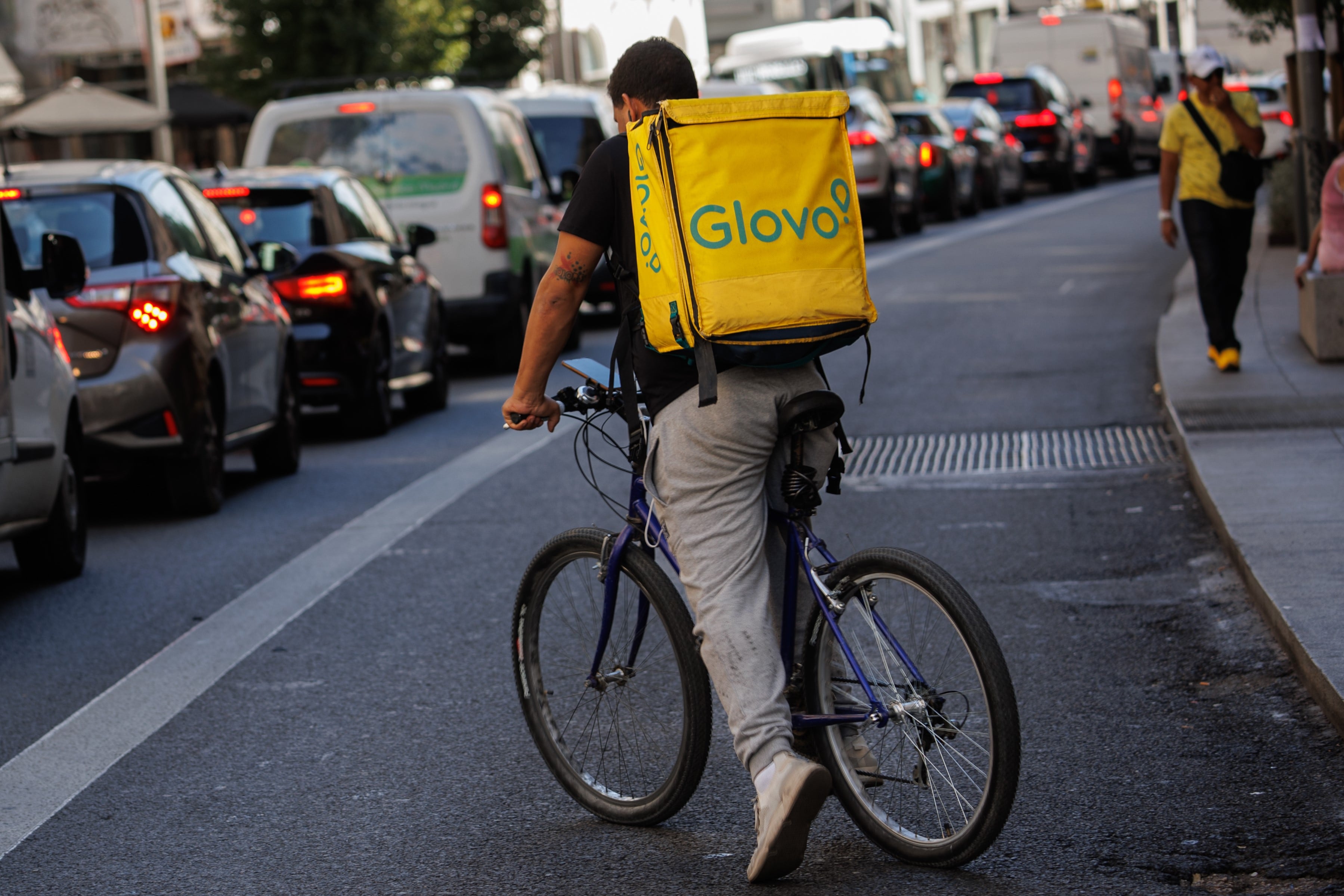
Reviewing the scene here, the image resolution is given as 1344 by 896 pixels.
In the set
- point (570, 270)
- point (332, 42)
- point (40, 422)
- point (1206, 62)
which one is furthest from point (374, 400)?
point (332, 42)

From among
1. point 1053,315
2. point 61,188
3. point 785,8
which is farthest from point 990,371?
point 785,8

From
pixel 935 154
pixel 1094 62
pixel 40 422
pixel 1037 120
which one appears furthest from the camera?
pixel 1094 62

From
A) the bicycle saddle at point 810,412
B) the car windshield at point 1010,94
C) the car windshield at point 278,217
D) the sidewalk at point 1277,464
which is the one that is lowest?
the sidewalk at point 1277,464

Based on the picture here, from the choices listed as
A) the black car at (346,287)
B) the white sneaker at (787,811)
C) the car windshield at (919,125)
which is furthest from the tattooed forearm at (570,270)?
the car windshield at (919,125)

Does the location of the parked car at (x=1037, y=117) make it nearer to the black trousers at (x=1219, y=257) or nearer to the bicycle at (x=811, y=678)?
the black trousers at (x=1219, y=257)

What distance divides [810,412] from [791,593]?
0.42 m

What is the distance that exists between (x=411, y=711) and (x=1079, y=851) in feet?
7.35

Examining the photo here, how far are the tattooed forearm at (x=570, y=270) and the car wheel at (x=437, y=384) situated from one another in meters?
9.27

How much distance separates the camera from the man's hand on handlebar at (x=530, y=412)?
4594mm

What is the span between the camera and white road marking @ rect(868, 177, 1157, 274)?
24891 mm

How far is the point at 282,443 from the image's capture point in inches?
438

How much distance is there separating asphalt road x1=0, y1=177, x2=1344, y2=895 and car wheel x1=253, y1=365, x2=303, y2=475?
6.8 inches

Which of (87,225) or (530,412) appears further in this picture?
(87,225)

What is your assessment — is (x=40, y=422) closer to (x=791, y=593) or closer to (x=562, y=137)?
(x=791, y=593)
